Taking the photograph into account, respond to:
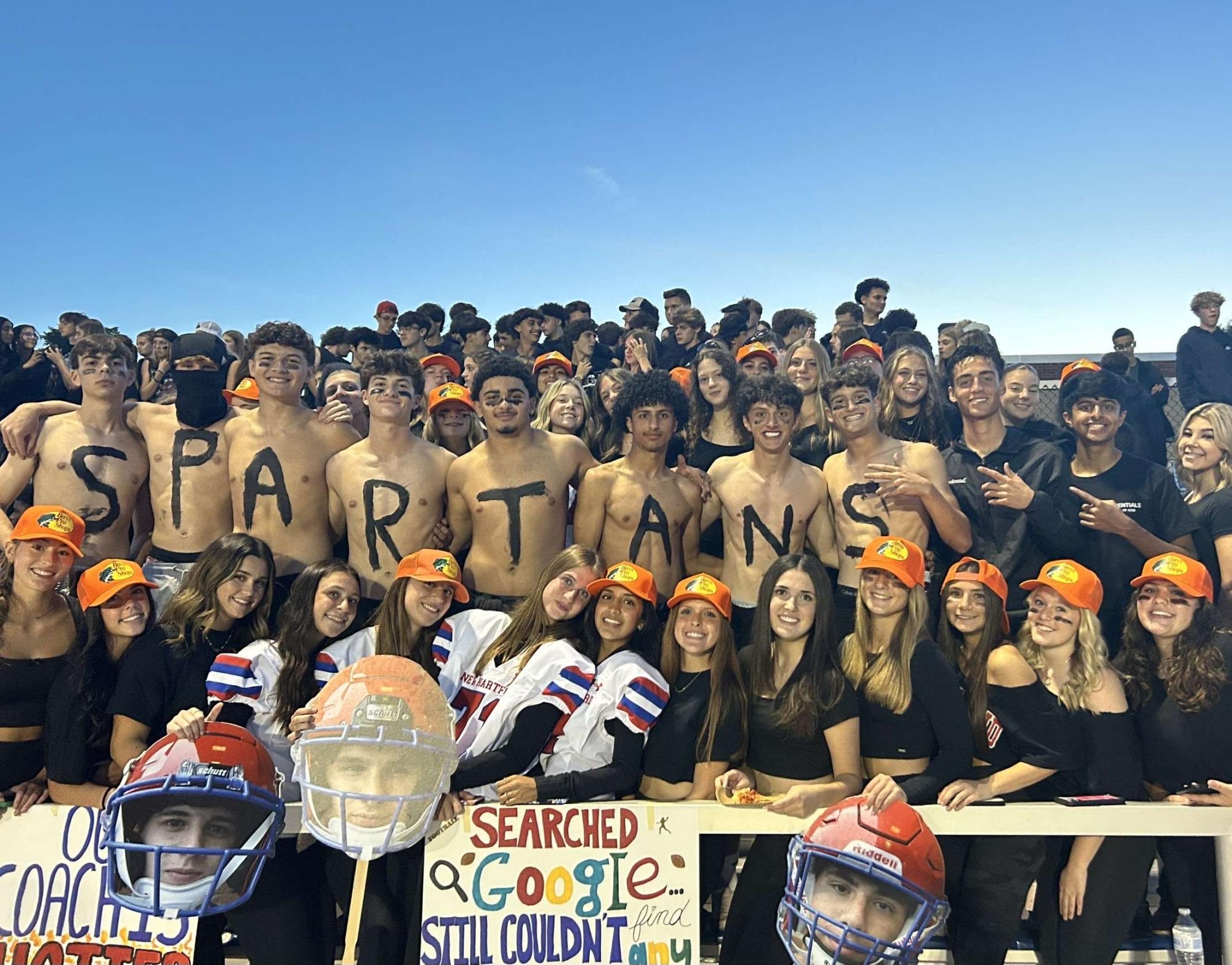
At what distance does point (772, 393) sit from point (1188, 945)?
3.78 metres

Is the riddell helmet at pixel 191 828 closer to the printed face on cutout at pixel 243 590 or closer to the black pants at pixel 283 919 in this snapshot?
the black pants at pixel 283 919

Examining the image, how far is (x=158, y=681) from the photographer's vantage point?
15.0 ft

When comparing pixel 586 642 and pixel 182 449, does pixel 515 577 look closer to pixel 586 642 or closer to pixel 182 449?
pixel 586 642

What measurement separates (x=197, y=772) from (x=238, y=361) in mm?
5653

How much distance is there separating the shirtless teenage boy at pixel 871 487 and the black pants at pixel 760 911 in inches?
67.4

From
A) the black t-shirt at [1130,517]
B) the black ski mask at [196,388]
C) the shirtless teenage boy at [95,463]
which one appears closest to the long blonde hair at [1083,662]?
the black t-shirt at [1130,517]

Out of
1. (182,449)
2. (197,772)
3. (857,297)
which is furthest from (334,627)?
(857,297)

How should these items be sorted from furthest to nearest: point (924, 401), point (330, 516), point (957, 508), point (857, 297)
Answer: point (857, 297)
point (924, 401)
point (330, 516)
point (957, 508)

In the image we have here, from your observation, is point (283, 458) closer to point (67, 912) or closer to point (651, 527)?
point (651, 527)

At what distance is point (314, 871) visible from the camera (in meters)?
4.47

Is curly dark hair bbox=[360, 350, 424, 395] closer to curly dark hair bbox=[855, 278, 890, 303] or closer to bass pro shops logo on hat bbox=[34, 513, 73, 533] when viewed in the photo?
bass pro shops logo on hat bbox=[34, 513, 73, 533]

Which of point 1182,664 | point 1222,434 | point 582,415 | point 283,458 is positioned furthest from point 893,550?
point 283,458

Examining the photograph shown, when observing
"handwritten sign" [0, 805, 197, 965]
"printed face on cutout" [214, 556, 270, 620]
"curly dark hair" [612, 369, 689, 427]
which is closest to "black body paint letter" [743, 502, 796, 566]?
"curly dark hair" [612, 369, 689, 427]

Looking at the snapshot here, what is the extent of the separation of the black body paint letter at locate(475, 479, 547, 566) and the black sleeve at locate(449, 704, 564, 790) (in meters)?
1.66
